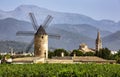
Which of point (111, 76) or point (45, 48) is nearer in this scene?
point (111, 76)

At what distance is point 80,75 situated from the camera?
45094 millimetres

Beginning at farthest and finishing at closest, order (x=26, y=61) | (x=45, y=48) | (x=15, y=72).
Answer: (x=45, y=48)
(x=26, y=61)
(x=15, y=72)

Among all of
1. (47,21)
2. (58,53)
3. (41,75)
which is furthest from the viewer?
(58,53)

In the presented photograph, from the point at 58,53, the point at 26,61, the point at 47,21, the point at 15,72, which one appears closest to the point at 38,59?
the point at 26,61

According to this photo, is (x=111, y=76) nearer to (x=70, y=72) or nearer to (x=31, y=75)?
(x=70, y=72)

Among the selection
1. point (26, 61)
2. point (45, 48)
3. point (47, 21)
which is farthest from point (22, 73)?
point (47, 21)

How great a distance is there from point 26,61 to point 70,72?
4580 cm

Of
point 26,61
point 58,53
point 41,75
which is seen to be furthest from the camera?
point 58,53

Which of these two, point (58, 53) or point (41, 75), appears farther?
point (58, 53)

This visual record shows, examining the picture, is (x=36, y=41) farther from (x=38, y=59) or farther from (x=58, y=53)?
(x=58, y=53)

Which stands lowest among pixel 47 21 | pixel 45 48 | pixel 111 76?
pixel 111 76

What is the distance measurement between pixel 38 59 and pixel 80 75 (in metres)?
48.1

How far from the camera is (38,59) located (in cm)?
9281

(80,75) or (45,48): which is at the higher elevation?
(45,48)
